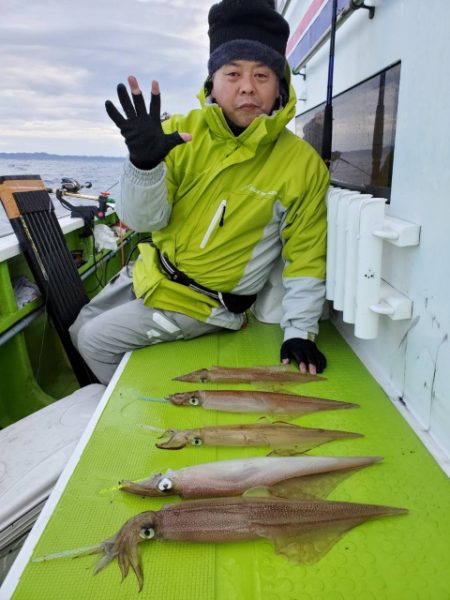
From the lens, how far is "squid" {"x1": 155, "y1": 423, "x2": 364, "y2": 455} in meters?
1.84

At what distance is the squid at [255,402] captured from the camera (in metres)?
2.10

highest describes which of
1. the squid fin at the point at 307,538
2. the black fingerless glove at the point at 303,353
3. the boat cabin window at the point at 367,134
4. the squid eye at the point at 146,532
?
the boat cabin window at the point at 367,134

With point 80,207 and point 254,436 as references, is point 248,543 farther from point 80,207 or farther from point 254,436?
point 80,207

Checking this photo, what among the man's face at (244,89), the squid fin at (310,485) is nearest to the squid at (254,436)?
the squid fin at (310,485)

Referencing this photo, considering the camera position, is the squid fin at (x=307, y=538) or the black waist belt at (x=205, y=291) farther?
the black waist belt at (x=205, y=291)

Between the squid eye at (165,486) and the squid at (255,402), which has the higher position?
the squid eye at (165,486)

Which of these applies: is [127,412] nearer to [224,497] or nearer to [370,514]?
[224,497]

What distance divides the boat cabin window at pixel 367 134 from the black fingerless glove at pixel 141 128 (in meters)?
1.08

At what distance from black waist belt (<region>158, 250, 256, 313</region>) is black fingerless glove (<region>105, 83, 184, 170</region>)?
0.77 meters

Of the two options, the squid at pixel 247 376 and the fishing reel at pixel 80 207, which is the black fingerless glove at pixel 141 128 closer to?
the squid at pixel 247 376

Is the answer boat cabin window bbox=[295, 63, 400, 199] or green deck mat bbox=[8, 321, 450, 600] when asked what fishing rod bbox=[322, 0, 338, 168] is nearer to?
boat cabin window bbox=[295, 63, 400, 199]

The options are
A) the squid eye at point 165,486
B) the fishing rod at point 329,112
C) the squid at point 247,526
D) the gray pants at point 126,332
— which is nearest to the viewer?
the squid at point 247,526

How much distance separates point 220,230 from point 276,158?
0.54m

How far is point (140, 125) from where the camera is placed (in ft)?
6.93
